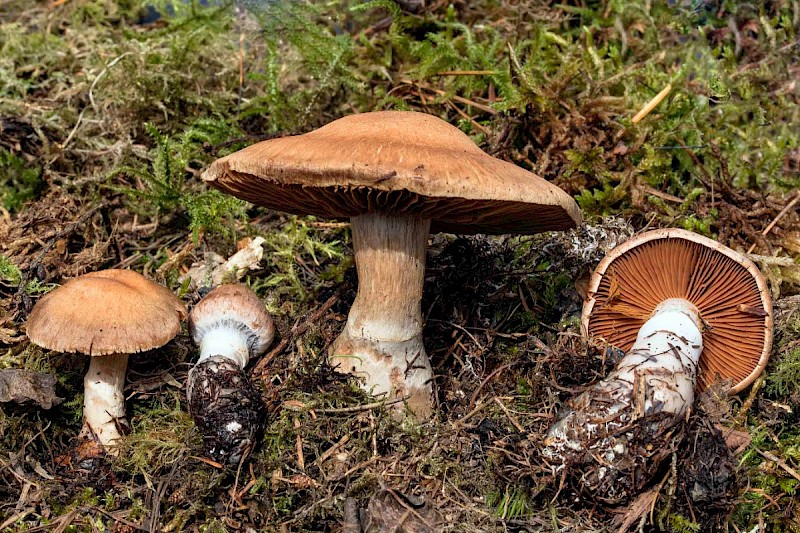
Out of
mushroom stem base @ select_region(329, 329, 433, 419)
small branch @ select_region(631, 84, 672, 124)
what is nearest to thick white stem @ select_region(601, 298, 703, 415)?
mushroom stem base @ select_region(329, 329, 433, 419)

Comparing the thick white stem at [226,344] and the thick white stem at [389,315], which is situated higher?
the thick white stem at [389,315]

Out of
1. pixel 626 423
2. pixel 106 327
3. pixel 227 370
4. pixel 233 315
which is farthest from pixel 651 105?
pixel 106 327

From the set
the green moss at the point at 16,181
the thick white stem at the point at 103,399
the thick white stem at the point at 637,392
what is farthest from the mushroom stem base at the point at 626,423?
the green moss at the point at 16,181

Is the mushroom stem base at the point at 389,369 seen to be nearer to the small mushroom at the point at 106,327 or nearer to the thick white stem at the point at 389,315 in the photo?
the thick white stem at the point at 389,315

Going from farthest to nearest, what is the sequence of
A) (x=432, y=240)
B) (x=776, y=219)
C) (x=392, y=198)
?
(x=432, y=240), (x=776, y=219), (x=392, y=198)

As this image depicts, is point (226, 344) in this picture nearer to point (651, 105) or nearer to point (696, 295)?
point (696, 295)

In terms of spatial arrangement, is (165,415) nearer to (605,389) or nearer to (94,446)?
(94,446)

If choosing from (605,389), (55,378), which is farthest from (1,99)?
(605,389)
